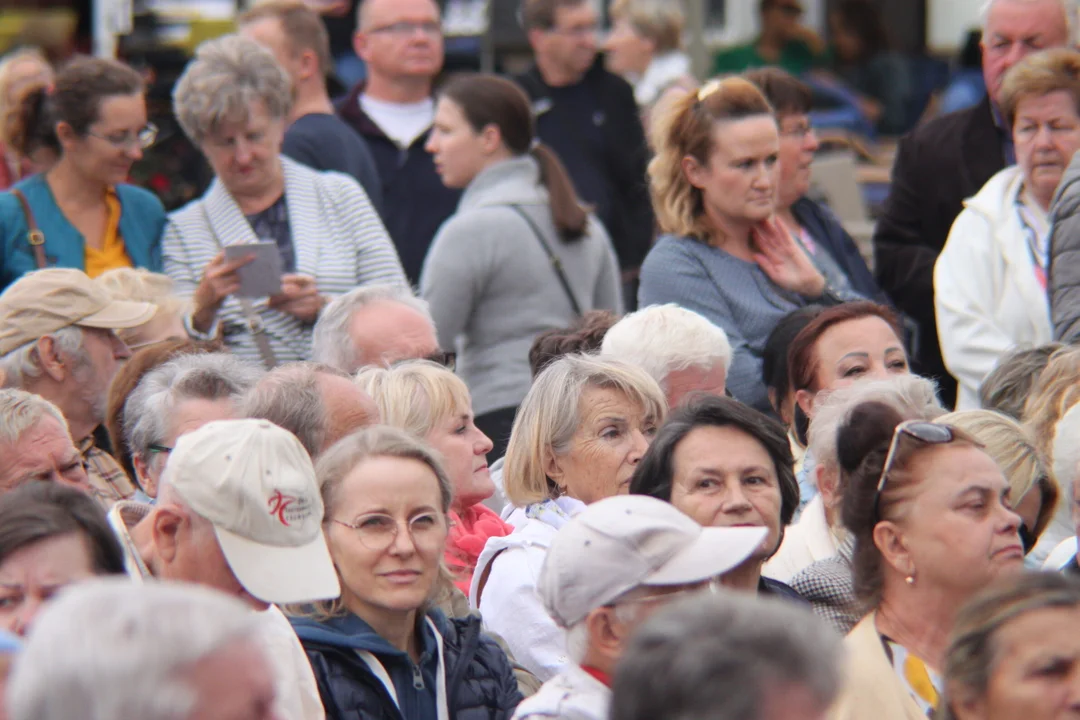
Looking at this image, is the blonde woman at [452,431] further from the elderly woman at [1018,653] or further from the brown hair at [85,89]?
the elderly woman at [1018,653]


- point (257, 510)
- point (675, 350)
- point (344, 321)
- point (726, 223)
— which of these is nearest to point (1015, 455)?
point (675, 350)

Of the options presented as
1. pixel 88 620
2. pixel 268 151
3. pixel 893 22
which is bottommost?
pixel 893 22

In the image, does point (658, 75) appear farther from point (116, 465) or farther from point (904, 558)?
point (904, 558)

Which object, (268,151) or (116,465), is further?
(268,151)

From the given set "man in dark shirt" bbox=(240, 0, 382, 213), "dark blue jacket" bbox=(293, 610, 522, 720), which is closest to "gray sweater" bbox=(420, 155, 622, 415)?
"man in dark shirt" bbox=(240, 0, 382, 213)

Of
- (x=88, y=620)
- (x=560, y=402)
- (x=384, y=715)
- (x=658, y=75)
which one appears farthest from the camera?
(x=658, y=75)

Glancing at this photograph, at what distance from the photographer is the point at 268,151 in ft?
18.7

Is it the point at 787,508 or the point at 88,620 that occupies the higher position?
the point at 88,620

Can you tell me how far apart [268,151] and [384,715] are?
281cm

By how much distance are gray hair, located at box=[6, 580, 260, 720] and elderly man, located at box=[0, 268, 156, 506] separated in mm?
2646

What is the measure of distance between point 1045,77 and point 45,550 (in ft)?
12.8

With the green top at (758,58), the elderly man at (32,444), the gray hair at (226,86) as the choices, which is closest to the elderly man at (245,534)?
the elderly man at (32,444)

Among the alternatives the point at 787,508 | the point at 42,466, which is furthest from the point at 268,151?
the point at 787,508

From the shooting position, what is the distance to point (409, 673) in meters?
3.46
